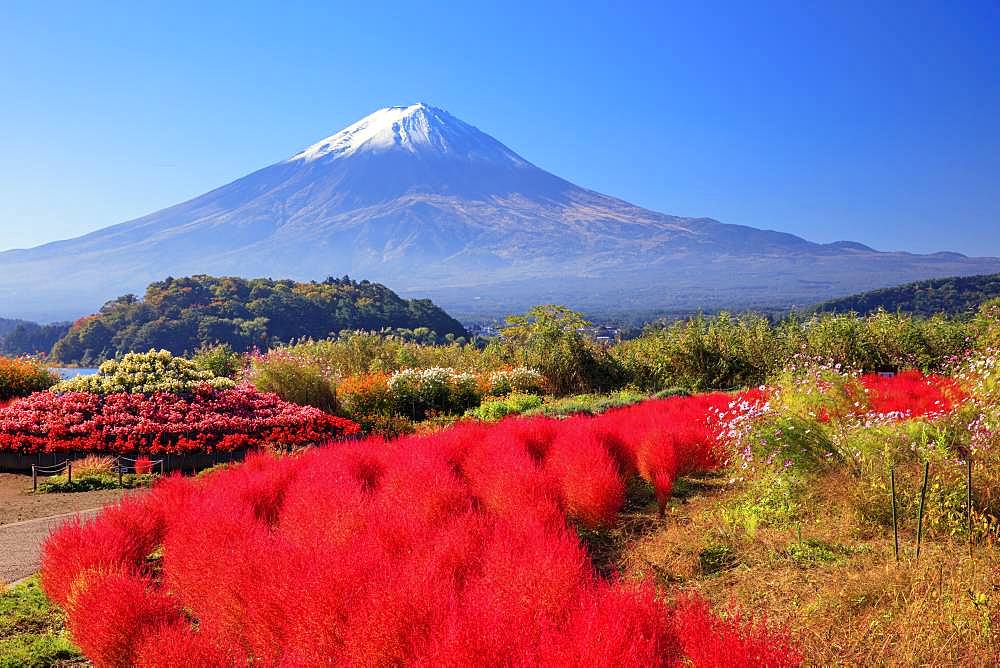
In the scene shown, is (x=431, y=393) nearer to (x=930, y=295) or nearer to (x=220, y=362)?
(x=220, y=362)

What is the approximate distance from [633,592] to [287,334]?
51.0m

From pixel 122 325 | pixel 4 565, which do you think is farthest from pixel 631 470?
pixel 122 325

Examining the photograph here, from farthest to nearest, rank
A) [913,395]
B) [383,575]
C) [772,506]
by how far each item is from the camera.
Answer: [913,395]
[772,506]
[383,575]

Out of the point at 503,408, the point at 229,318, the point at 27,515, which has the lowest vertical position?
the point at 229,318

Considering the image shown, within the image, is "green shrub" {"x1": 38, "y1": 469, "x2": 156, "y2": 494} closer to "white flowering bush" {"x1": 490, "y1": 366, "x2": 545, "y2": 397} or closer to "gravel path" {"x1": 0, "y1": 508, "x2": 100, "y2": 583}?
"gravel path" {"x1": 0, "y1": 508, "x2": 100, "y2": 583}

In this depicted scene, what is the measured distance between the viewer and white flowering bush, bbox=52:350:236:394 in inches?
498

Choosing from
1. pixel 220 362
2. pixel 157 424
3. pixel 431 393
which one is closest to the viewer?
pixel 157 424

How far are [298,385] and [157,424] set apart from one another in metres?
3.70

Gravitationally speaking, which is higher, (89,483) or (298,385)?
(298,385)

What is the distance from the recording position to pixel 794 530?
5.55 metres

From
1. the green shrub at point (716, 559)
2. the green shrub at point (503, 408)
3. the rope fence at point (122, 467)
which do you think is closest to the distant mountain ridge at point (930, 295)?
the green shrub at point (503, 408)

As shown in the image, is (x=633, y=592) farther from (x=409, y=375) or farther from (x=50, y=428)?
(x=409, y=375)

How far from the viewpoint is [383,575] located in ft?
12.2

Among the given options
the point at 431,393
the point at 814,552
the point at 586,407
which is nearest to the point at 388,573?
the point at 814,552
